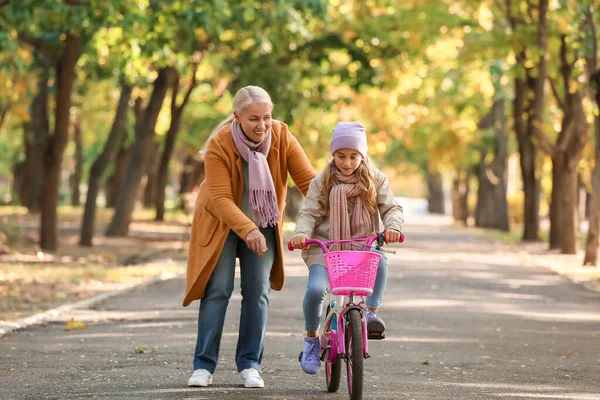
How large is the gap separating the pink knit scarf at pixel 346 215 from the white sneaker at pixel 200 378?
3.98 feet

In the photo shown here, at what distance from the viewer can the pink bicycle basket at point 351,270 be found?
7027mm

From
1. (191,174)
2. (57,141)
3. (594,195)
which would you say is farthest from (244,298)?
(191,174)

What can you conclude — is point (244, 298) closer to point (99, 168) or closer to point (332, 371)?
point (332, 371)

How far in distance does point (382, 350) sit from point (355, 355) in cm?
373

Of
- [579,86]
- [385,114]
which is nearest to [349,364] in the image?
[579,86]

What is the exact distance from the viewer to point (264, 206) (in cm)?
765

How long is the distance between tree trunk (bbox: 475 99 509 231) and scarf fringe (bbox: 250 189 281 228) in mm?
36646

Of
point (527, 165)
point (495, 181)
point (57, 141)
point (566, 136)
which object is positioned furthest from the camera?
point (495, 181)

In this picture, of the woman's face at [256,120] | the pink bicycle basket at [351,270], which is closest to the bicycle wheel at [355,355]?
the pink bicycle basket at [351,270]

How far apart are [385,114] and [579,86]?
2597 cm

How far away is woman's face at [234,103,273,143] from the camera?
7.51 meters

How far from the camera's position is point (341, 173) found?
7473 mm

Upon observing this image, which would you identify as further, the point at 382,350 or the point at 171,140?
the point at 171,140

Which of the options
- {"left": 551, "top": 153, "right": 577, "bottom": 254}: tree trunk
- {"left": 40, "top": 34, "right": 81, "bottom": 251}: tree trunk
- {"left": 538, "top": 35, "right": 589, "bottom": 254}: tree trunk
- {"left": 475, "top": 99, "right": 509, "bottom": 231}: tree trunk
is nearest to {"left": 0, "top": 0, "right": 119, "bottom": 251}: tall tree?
{"left": 40, "top": 34, "right": 81, "bottom": 251}: tree trunk
